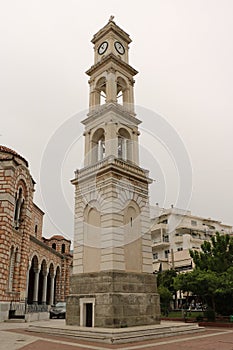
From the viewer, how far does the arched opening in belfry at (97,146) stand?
70.7ft

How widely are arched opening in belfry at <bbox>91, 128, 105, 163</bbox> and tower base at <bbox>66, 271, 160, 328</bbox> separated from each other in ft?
24.7

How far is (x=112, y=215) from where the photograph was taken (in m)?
17.4

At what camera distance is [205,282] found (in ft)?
68.9

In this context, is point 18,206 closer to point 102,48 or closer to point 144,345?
point 102,48

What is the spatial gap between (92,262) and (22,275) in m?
9.19

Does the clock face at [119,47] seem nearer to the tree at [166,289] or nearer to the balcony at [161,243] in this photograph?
the tree at [166,289]

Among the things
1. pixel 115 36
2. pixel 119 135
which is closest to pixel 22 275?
pixel 119 135

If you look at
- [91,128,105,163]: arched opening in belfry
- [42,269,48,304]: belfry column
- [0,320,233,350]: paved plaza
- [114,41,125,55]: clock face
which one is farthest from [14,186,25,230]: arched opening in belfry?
[114,41,125,55]: clock face

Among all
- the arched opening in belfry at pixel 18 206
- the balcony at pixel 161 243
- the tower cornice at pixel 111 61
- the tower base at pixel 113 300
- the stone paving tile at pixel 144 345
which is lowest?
the stone paving tile at pixel 144 345

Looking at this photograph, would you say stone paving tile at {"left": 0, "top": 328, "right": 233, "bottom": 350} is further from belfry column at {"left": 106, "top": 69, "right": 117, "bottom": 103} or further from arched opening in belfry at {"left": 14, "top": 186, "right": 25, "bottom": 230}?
belfry column at {"left": 106, "top": 69, "right": 117, "bottom": 103}

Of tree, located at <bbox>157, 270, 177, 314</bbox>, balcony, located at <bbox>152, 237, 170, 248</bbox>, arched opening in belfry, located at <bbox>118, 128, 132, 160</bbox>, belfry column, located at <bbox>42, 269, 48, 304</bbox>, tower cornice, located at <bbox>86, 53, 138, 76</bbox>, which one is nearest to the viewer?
arched opening in belfry, located at <bbox>118, 128, 132, 160</bbox>

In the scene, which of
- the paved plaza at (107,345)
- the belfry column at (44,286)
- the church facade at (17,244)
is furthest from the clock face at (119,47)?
the belfry column at (44,286)

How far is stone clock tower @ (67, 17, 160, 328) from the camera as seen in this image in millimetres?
16547

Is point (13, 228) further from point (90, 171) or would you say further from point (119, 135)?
point (119, 135)
